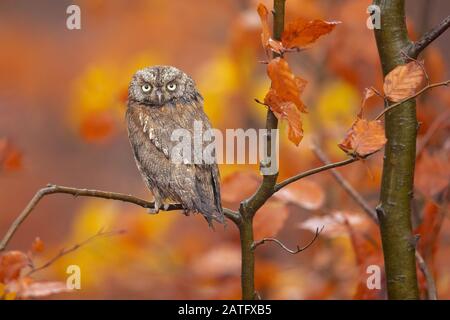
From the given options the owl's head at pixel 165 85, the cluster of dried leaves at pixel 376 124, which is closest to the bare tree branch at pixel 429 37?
the cluster of dried leaves at pixel 376 124

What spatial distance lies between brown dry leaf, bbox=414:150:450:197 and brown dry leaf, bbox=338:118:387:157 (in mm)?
949

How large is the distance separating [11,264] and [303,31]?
116 centimetres

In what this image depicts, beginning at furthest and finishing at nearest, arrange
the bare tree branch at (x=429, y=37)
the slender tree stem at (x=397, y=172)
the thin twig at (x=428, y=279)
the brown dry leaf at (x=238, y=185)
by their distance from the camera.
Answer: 1. the brown dry leaf at (x=238, y=185)
2. the thin twig at (x=428, y=279)
3. the slender tree stem at (x=397, y=172)
4. the bare tree branch at (x=429, y=37)

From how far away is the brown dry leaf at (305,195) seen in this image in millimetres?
2815

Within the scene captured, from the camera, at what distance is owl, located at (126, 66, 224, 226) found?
8.66 feet

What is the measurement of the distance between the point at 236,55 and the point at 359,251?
1.79 metres

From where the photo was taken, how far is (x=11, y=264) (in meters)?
2.26

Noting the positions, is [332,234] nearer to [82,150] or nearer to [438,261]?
A: [438,261]

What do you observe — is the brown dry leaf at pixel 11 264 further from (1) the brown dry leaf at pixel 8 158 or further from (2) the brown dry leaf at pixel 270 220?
(2) the brown dry leaf at pixel 270 220

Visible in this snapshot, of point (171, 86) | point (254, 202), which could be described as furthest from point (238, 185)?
point (254, 202)

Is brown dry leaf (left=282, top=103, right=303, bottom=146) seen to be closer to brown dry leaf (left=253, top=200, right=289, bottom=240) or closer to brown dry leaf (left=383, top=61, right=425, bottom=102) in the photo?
brown dry leaf (left=383, top=61, right=425, bottom=102)

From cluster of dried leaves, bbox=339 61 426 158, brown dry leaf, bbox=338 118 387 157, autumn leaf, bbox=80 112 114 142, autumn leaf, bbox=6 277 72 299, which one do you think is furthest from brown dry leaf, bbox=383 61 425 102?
autumn leaf, bbox=80 112 114 142

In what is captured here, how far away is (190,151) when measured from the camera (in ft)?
8.57

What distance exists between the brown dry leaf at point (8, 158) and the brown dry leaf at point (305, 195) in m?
1.02
